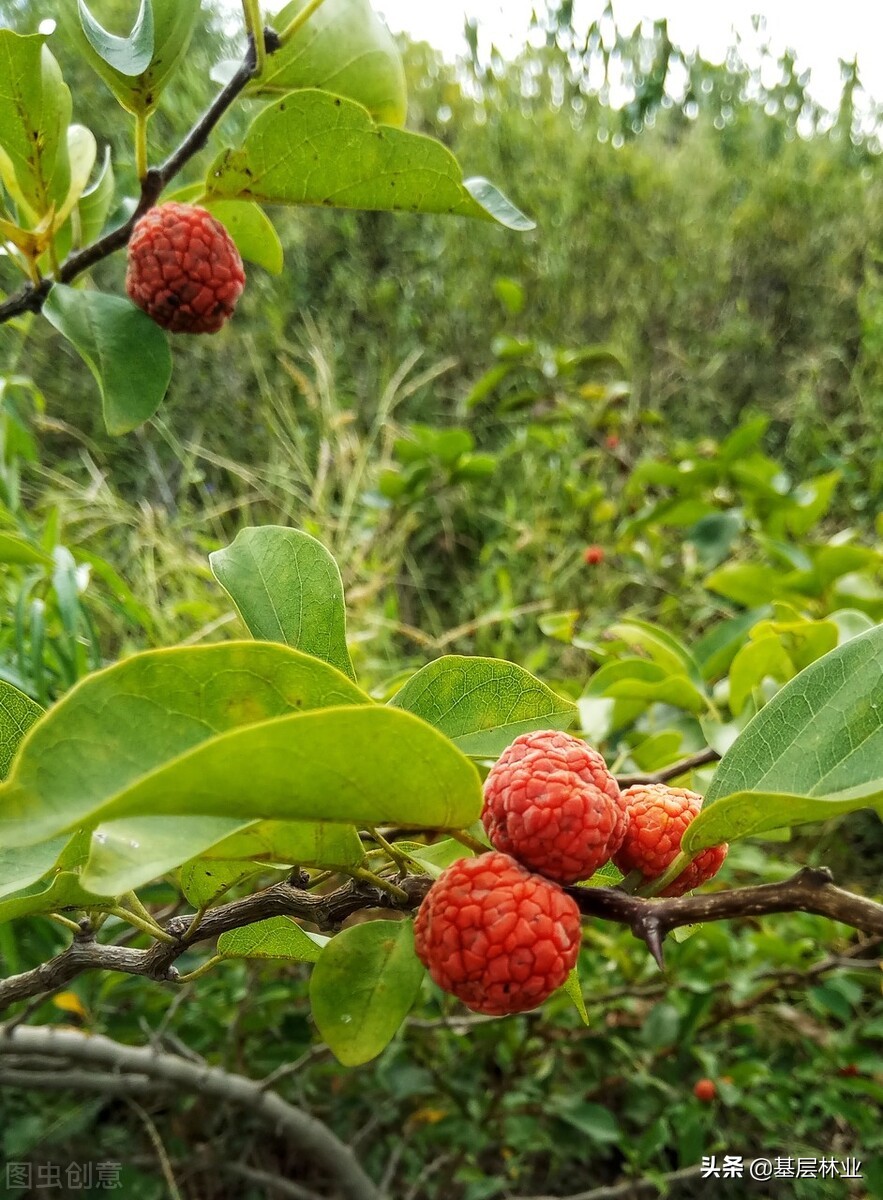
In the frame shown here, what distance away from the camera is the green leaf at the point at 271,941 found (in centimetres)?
35

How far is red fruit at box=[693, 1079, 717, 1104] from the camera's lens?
3.45 ft

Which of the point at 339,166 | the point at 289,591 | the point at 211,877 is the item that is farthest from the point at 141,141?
the point at 211,877

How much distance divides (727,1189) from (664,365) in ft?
7.57

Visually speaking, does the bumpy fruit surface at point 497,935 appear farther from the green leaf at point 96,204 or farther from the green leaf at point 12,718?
the green leaf at point 96,204

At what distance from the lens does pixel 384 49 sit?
19.8 inches

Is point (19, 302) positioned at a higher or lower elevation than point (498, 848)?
higher

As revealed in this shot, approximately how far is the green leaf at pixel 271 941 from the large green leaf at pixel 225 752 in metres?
0.13

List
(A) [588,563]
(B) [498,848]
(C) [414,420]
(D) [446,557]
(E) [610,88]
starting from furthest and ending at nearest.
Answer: (E) [610,88]
(C) [414,420]
(D) [446,557]
(A) [588,563]
(B) [498,848]

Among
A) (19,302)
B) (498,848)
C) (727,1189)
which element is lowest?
(727,1189)

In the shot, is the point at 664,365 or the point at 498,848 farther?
the point at 664,365

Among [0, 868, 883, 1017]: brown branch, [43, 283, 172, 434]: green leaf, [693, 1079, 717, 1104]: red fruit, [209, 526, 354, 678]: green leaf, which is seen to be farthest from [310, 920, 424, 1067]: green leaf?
[693, 1079, 717, 1104]: red fruit

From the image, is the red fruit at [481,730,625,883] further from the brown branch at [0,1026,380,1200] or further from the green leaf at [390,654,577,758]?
the brown branch at [0,1026,380,1200]

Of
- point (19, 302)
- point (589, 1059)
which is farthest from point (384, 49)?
point (589, 1059)

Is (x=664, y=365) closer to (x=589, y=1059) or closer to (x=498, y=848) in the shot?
(x=589, y=1059)
